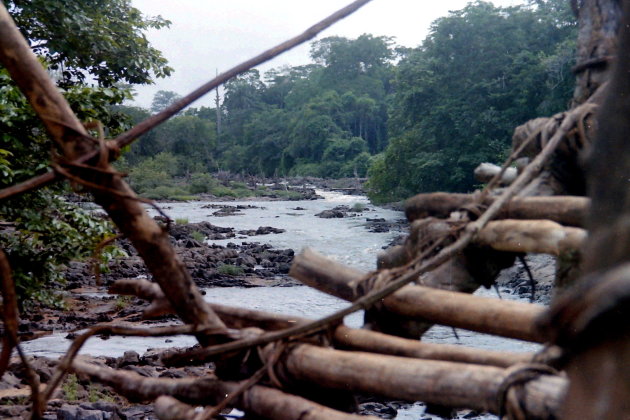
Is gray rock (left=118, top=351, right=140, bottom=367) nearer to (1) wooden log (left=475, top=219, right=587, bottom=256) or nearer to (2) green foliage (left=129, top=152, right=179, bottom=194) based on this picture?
(1) wooden log (left=475, top=219, right=587, bottom=256)

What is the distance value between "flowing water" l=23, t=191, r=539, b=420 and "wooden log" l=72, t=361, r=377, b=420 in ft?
2.29

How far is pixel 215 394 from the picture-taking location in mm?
1602

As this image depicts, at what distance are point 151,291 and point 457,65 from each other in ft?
63.3

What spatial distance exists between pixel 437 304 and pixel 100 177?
88cm

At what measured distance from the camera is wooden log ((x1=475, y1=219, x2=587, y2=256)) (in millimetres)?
1644

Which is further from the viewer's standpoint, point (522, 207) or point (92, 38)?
point (92, 38)

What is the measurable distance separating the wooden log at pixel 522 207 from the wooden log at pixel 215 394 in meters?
0.80

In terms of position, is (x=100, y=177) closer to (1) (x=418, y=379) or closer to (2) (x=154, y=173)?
(1) (x=418, y=379)

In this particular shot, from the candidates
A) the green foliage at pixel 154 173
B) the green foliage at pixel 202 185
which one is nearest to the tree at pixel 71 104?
the green foliage at pixel 154 173

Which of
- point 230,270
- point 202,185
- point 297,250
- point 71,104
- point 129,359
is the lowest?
point 297,250

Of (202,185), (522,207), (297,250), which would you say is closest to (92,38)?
(522,207)

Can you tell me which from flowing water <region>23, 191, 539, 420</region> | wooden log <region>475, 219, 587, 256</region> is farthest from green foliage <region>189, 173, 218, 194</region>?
wooden log <region>475, 219, 587, 256</region>

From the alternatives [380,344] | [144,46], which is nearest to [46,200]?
[144,46]

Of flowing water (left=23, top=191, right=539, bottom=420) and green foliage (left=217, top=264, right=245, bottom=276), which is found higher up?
green foliage (left=217, top=264, right=245, bottom=276)
